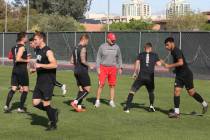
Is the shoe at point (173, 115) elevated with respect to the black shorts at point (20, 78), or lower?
lower

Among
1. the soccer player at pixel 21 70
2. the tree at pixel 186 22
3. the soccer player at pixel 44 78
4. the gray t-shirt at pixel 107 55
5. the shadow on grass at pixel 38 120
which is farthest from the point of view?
the tree at pixel 186 22

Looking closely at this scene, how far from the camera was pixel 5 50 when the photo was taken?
43.0 meters

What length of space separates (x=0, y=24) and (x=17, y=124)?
57.6m

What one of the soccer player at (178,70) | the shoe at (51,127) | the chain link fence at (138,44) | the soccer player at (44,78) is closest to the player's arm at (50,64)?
the soccer player at (44,78)

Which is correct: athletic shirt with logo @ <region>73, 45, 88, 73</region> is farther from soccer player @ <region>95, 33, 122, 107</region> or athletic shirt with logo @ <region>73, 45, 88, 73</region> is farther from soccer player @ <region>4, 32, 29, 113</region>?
soccer player @ <region>4, 32, 29, 113</region>

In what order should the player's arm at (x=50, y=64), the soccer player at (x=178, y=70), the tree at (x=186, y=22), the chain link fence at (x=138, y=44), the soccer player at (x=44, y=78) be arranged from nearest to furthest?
the player's arm at (x=50, y=64)
the soccer player at (x=44, y=78)
the soccer player at (x=178, y=70)
the chain link fence at (x=138, y=44)
the tree at (x=186, y=22)

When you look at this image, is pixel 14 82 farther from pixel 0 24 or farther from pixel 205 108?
pixel 0 24

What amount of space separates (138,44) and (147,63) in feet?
69.8

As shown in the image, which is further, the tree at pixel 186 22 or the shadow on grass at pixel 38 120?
the tree at pixel 186 22

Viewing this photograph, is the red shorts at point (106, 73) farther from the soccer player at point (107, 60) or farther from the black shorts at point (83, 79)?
the black shorts at point (83, 79)

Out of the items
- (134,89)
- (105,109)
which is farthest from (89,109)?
(134,89)

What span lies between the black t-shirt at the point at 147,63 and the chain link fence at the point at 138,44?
1527 centimetres

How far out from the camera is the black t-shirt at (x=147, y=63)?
12.9m

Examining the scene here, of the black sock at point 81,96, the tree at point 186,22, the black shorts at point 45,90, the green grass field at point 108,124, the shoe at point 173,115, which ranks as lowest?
the green grass field at point 108,124
